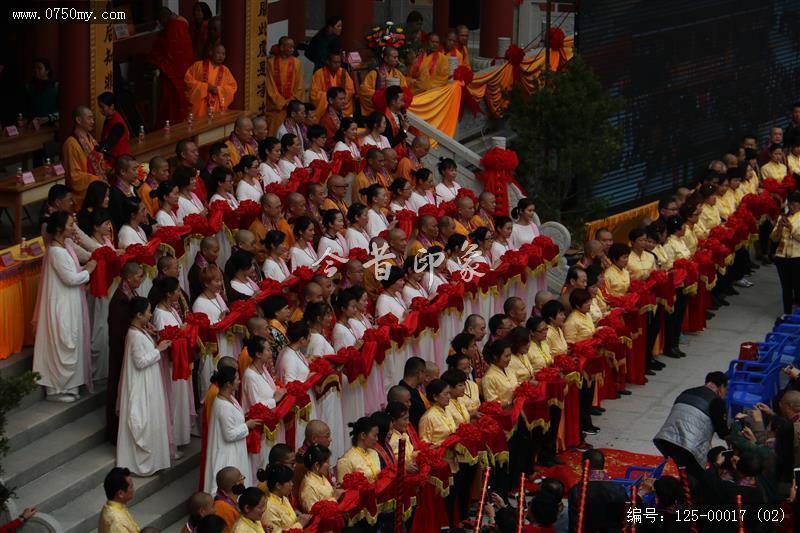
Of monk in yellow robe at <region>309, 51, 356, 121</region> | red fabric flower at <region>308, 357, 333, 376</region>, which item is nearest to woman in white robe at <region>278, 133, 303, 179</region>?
monk in yellow robe at <region>309, 51, 356, 121</region>

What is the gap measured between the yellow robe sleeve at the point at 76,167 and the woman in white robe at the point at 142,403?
9.75ft

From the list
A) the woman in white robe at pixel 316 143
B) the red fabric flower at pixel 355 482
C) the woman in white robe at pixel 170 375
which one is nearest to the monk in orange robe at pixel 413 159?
the woman in white robe at pixel 316 143

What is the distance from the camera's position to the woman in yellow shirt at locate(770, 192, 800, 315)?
21.0 meters

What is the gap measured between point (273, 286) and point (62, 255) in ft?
7.05

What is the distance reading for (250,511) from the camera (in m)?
12.9

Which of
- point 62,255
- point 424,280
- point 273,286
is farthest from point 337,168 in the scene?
point 62,255

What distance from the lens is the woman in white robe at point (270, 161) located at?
61.1 ft

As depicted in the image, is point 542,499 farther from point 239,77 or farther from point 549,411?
point 239,77

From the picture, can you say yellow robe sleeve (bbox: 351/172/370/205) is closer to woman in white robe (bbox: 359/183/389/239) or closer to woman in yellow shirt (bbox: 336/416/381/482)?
woman in white robe (bbox: 359/183/389/239)

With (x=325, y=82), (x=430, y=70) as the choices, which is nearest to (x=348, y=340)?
(x=325, y=82)

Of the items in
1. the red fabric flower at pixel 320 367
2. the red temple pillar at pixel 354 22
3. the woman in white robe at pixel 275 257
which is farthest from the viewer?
the red temple pillar at pixel 354 22

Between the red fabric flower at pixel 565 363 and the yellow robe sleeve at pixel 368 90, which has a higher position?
the yellow robe sleeve at pixel 368 90

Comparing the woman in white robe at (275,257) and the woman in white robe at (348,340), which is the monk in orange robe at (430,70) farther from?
the woman in white robe at (348,340)

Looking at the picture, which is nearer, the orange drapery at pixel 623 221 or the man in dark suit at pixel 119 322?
the man in dark suit at pixel 119 322
